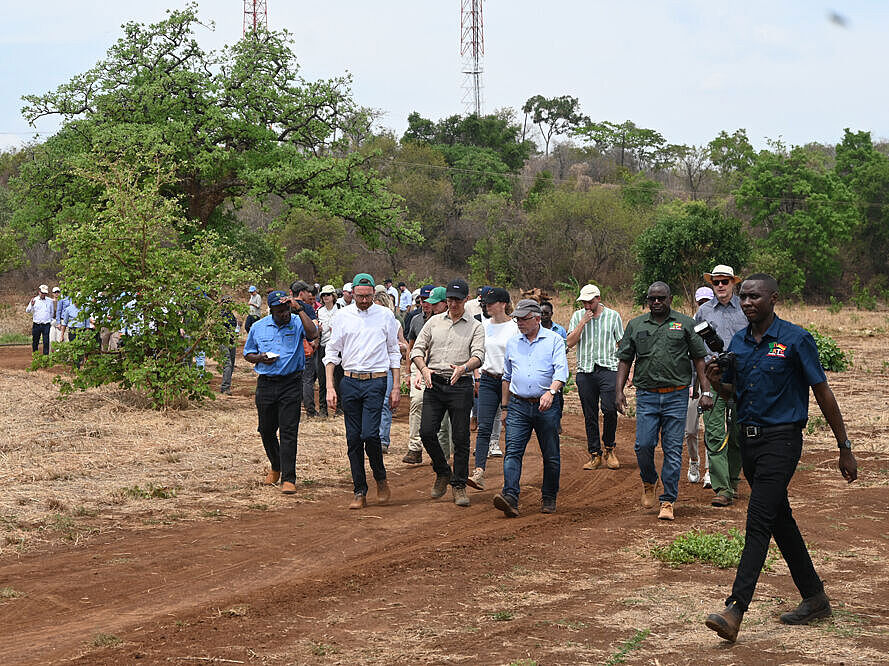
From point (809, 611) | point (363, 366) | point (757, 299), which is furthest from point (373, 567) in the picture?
point (757, 299)

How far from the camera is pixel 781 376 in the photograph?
5977 mm

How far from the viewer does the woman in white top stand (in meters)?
10.3

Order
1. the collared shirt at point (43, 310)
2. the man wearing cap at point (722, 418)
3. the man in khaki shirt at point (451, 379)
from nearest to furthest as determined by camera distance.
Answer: the man wearing cap at point (722, 418)
the man in khaki shirt at point (451, 379)
the collared shirt at point (43, 310)

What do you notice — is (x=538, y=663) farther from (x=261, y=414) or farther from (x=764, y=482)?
(x=261, y=414)

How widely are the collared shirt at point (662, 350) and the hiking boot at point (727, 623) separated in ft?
12.1

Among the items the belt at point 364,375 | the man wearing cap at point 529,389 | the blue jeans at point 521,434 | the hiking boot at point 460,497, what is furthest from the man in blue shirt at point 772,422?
the belt at point 364,375

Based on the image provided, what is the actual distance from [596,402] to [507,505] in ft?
10.5

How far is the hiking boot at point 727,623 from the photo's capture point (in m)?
5.65

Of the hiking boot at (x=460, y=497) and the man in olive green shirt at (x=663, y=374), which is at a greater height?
the man in olive green shirt at (x=663, y=374)

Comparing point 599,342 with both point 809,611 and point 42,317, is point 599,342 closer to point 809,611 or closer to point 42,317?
point 809,611

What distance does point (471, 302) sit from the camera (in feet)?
42.5

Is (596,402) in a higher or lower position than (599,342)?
lower

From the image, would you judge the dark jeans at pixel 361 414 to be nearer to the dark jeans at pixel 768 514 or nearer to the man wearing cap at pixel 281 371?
the man wearing cap at pixel 281 371

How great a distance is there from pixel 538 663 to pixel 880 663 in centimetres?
182
